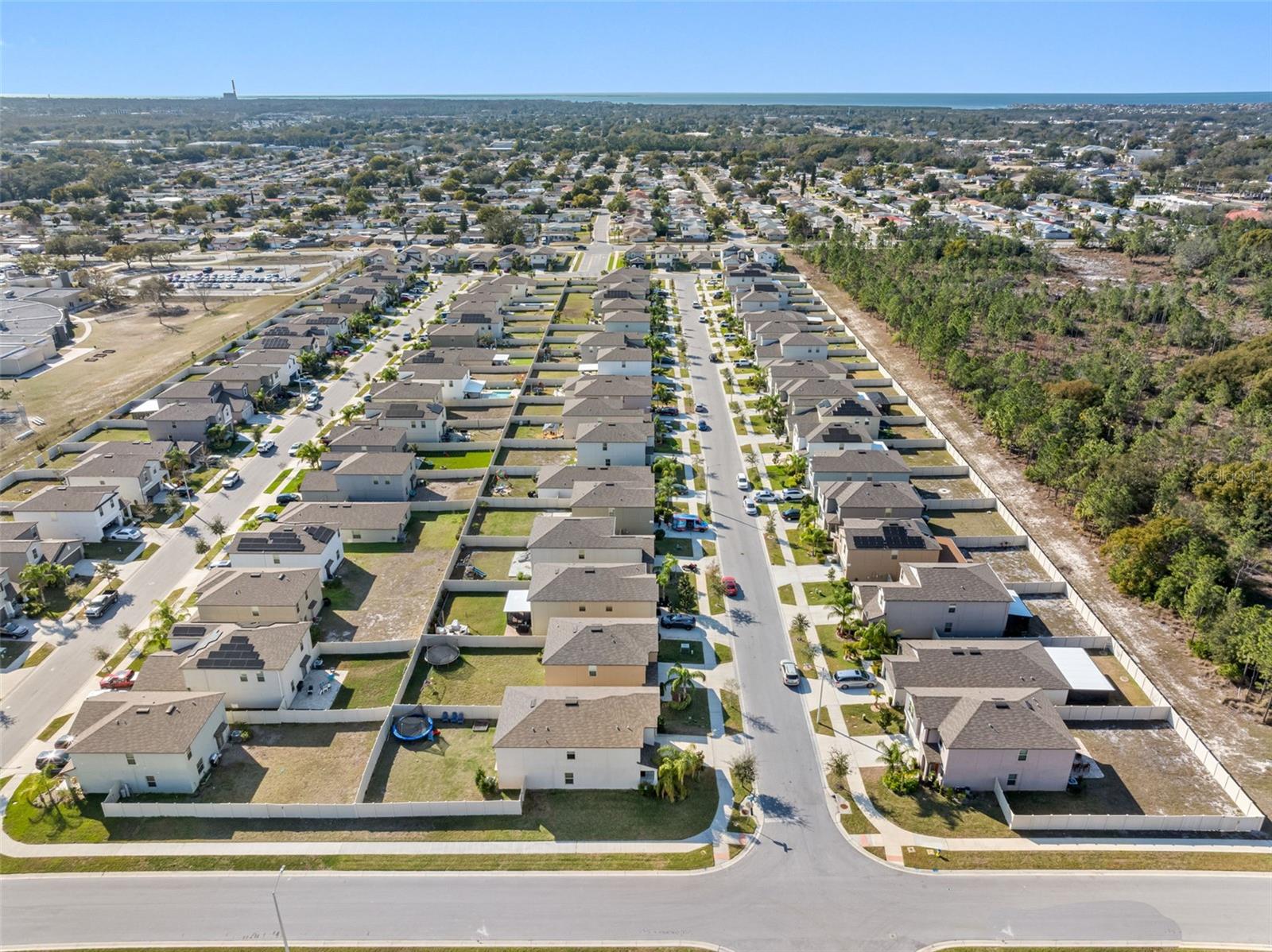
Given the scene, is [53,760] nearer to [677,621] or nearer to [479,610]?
[479,610]

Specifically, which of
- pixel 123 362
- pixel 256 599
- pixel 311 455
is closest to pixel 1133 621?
pixel 256 599

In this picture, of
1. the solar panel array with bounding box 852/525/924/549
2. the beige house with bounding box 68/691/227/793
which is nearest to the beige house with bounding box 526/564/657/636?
the solar panel array with bounding box 852/525/924/549

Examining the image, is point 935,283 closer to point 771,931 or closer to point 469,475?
point 469,475

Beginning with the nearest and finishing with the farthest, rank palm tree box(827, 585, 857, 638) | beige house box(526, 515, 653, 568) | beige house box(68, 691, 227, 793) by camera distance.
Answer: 1. beige house box(68, 691, 227, 793)
2. palm tree box(827, 585, 857, 638)
3. beige house box(526, 515, 653, 568)

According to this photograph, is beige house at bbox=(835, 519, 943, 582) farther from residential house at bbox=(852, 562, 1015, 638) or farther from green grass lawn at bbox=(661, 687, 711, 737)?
green grass lawn at bbox=(661, 687, 711, 737)

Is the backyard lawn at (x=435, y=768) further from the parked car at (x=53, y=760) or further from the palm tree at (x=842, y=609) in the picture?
the palm tree at (x=842, y=609)
